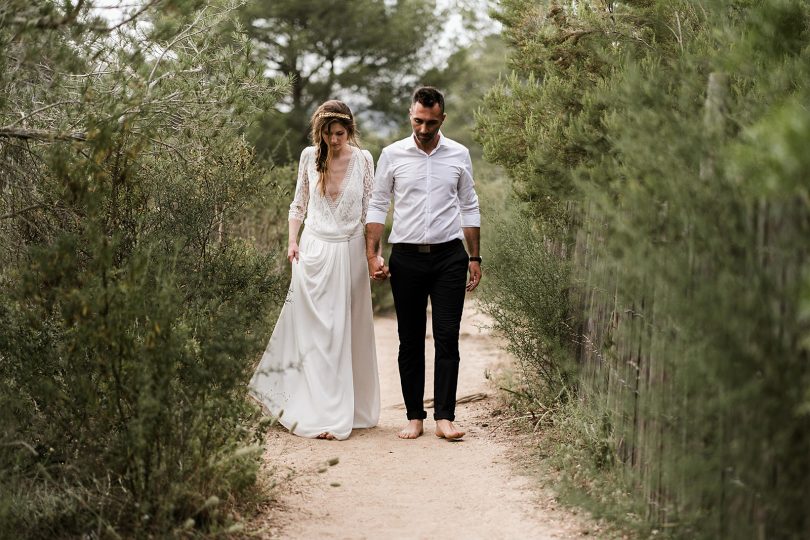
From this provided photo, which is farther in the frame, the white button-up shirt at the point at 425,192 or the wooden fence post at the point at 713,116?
the white button-up shirt at the point at 425,192

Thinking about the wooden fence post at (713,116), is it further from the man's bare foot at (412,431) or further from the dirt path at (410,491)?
the man's bare foot at (412,431)

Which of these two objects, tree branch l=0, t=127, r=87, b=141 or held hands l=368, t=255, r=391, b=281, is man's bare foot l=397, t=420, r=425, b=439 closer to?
held hands l=368, t=255, r=391, b=281

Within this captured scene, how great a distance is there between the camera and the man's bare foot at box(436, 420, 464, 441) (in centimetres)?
657

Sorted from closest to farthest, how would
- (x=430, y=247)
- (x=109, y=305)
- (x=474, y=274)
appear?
(x=109, y=305) < (x=430, y=247) < (x=474, y=274)

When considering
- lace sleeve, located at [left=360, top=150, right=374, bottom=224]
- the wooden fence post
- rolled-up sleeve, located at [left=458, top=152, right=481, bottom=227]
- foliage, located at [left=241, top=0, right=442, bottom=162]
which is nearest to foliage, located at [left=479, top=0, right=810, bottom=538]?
the wooden fence post

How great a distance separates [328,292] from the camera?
22.9 feet

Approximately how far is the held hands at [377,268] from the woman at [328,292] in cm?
38

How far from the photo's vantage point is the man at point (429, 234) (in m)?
6.50

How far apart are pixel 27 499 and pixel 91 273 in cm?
102

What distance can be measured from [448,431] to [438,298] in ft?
3.03

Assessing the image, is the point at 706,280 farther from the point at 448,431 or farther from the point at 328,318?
the point at 328,318

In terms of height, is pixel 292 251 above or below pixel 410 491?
above

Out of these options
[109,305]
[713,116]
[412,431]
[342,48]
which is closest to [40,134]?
[109,305]

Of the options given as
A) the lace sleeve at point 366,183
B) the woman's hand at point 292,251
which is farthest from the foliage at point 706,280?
the woman's hand at point 292,251
